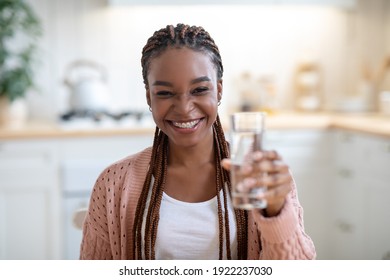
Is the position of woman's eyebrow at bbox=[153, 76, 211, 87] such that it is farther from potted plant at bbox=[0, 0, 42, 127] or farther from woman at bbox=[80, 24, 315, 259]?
potted plant at bbox=[0, 0, 42, 127]

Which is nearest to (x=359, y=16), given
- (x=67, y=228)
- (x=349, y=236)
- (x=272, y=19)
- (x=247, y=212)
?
(x=272, y=19)

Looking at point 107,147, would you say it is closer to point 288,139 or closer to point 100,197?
point 288,139

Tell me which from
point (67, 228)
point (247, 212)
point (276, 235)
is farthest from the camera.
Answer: point (67, 228)

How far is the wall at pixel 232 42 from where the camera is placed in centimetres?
226

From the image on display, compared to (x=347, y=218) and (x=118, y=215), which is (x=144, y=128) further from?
(x=118, y=215)

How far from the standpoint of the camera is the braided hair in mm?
758

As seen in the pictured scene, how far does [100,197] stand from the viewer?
0.85 m

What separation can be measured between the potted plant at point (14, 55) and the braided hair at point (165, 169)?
1303mm

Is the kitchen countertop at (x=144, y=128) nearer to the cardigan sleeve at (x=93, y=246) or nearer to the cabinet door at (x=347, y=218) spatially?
the cabinet door at (x=347, y=218)

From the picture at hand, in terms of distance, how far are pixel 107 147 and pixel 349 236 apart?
850 mm

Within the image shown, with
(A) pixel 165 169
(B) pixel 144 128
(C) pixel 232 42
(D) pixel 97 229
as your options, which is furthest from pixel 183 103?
(C) pixel 232 42

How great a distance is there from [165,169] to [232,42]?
157 cm

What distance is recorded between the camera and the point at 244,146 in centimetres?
62

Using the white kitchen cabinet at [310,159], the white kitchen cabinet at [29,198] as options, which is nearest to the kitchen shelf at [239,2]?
the white kitchen cabinet at [310,159]
